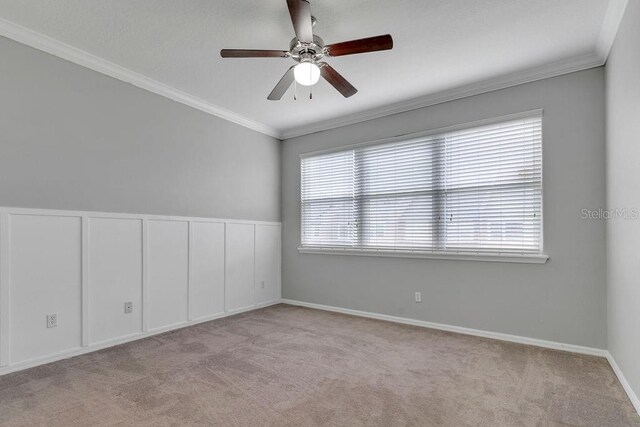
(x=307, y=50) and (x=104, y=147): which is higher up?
(x=307, y=50)

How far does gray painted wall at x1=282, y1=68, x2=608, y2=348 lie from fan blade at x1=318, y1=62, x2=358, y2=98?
1.60m

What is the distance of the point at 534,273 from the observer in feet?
10.8

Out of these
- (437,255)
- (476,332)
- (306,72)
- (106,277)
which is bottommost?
(476,332)

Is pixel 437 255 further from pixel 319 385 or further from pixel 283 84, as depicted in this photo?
pixel 283 84

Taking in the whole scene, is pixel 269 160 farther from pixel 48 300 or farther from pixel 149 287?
pixel 48 300

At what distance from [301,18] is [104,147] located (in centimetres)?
237

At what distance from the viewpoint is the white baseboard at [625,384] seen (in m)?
2.11

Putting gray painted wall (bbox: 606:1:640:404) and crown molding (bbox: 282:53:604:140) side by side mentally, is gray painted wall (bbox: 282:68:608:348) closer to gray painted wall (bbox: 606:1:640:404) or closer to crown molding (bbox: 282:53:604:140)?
crown molding (bbox: 282:53:604:140)

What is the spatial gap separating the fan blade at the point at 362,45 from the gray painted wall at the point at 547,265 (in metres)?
1.98

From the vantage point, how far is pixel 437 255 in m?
3.88

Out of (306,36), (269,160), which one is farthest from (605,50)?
(269,160)

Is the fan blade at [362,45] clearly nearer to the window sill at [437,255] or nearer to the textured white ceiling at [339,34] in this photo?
the textured white ceiling at [339,34]

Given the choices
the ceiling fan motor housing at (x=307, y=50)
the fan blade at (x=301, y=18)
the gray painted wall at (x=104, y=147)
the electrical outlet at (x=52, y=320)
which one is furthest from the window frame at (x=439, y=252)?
the electrical outlet at (x=52, y=320)

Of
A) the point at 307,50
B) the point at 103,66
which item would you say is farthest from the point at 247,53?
the point at 103,66
